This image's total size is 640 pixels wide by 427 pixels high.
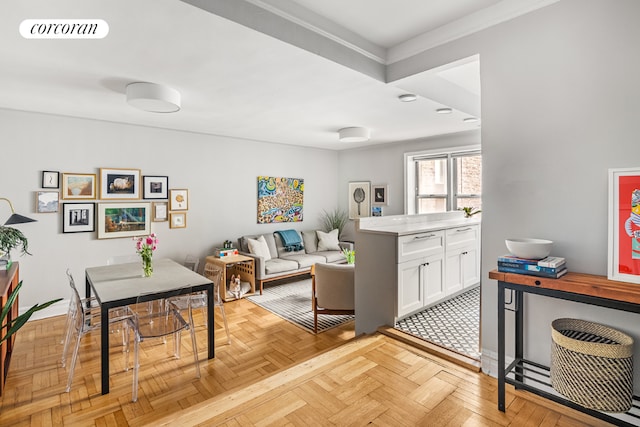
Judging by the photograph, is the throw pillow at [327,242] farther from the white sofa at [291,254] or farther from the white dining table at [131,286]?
the white dining table at [131,286]

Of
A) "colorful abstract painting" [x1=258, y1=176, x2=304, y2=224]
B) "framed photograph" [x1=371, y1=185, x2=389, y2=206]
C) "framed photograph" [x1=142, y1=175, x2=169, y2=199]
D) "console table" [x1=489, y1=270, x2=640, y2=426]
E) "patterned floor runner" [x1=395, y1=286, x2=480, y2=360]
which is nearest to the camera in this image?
"console table" [x1=489, y1=270, x2=640, y2=426]

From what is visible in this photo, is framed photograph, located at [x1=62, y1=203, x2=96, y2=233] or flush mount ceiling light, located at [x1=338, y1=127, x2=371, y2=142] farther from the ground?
flush mount ceiling light, located at [x1=338, y1=127, x2=371, y2=142]

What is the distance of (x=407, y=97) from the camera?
10.7ft

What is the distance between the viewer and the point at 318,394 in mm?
1927

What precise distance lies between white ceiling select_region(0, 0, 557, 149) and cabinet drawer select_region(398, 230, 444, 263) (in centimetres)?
137

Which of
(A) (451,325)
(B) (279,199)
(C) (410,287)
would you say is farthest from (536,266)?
(B) (279,199)

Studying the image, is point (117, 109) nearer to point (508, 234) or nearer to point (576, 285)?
point (508, 234)

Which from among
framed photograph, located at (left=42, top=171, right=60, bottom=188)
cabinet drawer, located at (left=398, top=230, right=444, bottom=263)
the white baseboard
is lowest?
the white baseboard

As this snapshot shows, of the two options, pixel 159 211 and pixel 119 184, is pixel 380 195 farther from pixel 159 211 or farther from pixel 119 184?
pixel 119 184

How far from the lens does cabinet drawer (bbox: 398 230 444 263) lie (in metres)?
2.87

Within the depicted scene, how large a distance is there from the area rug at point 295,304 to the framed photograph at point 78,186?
2526 mm

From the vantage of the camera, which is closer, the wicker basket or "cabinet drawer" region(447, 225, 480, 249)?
the wicker basket

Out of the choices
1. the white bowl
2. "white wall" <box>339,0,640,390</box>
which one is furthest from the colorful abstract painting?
the white bowl

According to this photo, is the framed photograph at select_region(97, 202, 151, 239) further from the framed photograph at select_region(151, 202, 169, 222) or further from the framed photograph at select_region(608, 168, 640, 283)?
the framed photograph at select_region(608, 168, 640, 283)
